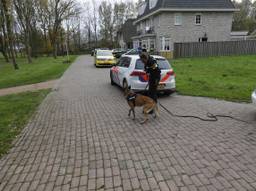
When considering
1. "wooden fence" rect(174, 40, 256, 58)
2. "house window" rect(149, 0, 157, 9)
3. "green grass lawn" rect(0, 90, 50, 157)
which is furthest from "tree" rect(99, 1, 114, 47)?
"green grass lawn" rect(0, 90, 50, 157)

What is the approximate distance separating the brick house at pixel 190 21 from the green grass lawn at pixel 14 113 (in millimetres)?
22795

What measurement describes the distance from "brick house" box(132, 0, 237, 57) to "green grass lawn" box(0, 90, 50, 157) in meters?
22.8

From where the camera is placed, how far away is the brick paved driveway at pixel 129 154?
10.8ft

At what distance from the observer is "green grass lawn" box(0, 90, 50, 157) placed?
511cm

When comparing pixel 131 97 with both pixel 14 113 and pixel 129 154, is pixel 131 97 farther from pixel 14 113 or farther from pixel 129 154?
pixel 14 113

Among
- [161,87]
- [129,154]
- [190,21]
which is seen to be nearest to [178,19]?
[190,21]

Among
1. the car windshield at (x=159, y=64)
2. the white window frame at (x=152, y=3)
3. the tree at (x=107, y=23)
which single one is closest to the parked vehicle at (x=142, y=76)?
the car windshield at (x=159, y=64)

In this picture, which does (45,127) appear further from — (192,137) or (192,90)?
(192,90)

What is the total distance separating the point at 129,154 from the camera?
13.6 feet

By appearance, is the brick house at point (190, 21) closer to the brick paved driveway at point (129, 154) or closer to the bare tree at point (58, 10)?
the bare tree at point (58, 10)

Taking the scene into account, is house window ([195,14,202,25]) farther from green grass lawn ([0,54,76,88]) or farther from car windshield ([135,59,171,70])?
car windshield ([135,59,171,70])

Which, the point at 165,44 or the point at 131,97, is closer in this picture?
the point at 131,97

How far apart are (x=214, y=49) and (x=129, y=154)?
944 inches

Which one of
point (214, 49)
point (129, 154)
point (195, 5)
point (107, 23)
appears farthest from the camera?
point (107, 23)
